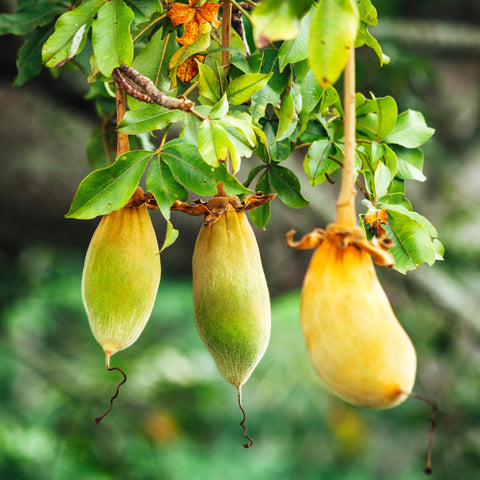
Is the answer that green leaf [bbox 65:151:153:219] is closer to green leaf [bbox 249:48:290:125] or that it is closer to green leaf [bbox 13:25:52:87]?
green leaf [bbox 249:48:290:125]

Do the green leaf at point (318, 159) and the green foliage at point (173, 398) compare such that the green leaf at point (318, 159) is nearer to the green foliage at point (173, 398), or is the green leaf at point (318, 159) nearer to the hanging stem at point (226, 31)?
the hanging stem at point (226, 31)

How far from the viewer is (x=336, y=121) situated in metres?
0.56

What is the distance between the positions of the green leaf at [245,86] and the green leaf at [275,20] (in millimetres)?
116

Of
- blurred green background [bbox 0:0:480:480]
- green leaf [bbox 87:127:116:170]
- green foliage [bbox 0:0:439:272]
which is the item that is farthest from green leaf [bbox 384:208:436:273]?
blurred green background [bbox 0:0:480:480]

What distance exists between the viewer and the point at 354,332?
33cm

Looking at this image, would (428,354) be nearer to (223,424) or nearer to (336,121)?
(223,424)

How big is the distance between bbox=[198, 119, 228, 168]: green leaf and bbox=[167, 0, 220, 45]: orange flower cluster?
0.14 meters

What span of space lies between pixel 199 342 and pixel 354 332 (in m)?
1.51

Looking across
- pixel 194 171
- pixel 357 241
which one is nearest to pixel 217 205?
pixel 194 171

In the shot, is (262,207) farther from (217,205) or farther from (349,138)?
(349,138)

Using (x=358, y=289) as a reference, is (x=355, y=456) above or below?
below

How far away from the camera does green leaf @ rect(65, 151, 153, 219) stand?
0.43 meters

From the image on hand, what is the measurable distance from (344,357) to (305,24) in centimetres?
27

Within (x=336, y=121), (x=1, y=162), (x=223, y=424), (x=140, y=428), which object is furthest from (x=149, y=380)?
(x=336, y=121)
